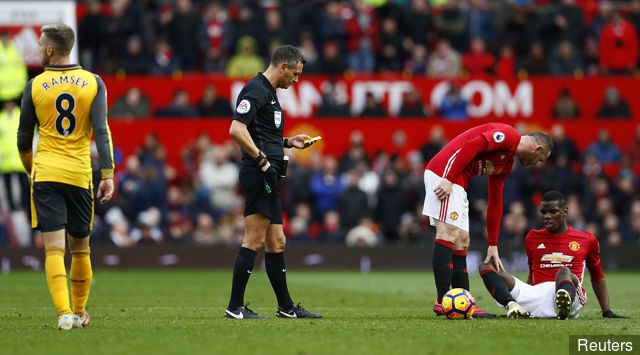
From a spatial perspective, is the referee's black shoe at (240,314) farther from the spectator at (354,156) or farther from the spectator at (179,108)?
the spectator at (179,108)

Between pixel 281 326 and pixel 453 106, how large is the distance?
1456cm

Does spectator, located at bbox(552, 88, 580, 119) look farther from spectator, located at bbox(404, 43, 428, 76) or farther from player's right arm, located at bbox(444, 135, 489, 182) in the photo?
player's right arm, located at bbox(444, 135, 489, 182)

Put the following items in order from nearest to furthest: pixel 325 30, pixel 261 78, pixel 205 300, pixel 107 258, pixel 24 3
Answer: pixel 261 78, pixel 205 300, pixel 107 258, pixel 24 3, pixel 325 30

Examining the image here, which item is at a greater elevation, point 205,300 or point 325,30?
point 325,30

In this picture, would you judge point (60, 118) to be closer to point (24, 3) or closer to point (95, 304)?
point (95, 304)

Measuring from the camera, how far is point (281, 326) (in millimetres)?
9758

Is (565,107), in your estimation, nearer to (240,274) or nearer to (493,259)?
(493,259)

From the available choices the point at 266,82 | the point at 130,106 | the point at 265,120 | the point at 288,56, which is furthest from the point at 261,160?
the point at 130,106

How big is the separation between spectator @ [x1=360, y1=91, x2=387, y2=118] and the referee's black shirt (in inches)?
511

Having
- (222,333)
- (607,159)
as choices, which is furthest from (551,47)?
(222,333)

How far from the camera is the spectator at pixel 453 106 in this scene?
933 inches

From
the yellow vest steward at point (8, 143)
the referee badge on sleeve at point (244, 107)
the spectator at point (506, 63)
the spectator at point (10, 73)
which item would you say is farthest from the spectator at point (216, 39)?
the referee badge on sleeve at point (244, 107)

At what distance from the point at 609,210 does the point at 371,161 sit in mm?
4886

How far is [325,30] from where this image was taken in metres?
25.6
